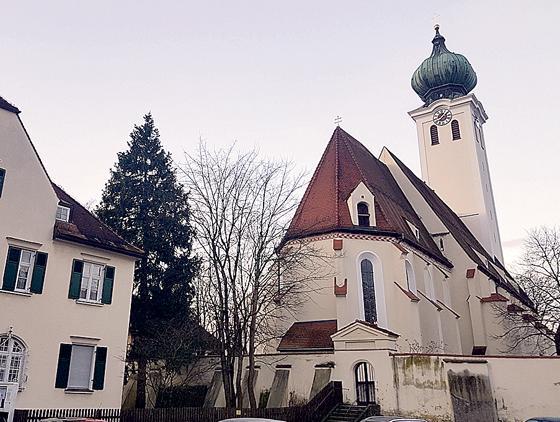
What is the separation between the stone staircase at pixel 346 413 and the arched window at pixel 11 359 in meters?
10.2

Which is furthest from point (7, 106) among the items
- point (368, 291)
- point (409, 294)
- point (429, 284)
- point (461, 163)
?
point (461, 163)

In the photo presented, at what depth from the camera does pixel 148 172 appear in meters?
25.7

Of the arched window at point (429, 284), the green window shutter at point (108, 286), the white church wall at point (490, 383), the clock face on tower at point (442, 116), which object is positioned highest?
the clock face on tower at point (442, 116)

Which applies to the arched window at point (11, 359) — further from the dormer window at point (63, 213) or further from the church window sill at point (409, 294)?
the church window sill at point (409, 294)

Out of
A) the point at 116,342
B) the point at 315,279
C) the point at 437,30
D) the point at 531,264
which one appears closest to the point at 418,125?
the point at 437,30

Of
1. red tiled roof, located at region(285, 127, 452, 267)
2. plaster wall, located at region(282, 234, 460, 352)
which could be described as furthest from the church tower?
plaster wall, located at region(282, 234, 460, 352)

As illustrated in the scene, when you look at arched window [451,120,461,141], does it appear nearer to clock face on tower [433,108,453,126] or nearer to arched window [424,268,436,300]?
clock face on tower [433,108,453,126]

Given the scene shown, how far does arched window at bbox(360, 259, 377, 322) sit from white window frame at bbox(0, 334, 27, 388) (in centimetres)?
1458

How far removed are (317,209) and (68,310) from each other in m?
13.7

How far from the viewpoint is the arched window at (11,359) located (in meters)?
15.8

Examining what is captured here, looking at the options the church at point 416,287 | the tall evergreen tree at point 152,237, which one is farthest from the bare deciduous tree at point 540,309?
the tall evergreen tree at point 152,237

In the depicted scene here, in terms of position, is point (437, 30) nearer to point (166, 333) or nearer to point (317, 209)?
point (317, 209)

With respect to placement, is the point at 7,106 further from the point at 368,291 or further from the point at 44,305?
the point at 368,291

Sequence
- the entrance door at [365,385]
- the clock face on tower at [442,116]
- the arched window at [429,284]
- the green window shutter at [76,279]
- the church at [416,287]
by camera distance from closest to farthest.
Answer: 1. the green window shutter at [76,279]
2. the church at [416,287]
3. the entrance door at [365,385]
4. the arched window at [429,284]
5. the clock face on tower at [442,116]
